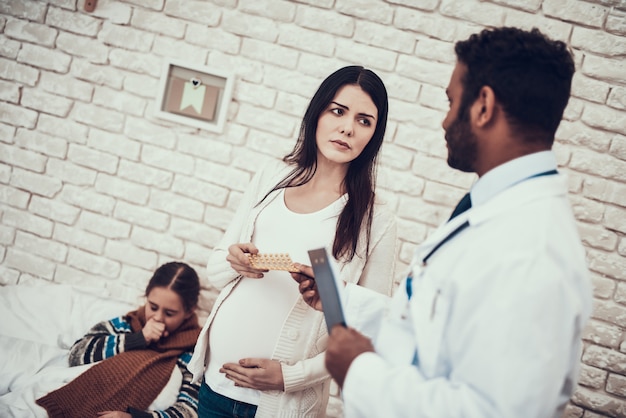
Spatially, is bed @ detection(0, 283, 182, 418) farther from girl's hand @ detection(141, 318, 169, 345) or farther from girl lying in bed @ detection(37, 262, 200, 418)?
girl's hand @ detection(141, 318, 169, 345)

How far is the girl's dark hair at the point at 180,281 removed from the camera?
226 cm

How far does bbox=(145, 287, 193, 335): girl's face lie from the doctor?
1.46 meters

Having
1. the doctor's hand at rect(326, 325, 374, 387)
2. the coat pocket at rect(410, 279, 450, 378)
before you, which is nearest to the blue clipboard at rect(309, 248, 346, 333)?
the doctor's hand at rect(326, 325, 374, 387)

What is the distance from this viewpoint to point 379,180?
229cm

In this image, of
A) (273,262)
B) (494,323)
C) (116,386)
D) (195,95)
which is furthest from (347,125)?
(116,386)

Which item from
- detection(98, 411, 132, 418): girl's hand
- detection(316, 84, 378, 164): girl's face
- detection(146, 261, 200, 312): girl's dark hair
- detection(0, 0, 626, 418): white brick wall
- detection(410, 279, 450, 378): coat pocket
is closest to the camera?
detection(410, 279, 450, 378): coat pocket

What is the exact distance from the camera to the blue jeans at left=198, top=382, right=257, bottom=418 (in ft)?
5.00

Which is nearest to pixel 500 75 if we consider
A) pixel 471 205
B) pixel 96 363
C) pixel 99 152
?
pixel 471 205

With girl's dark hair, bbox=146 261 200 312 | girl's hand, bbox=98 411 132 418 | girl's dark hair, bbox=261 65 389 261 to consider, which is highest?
girl's dark hair, bbox=261 65 389 261

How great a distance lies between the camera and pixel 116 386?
1981 mm

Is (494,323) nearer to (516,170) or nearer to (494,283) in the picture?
(494,283)

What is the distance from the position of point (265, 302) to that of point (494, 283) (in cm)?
92

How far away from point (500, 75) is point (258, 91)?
157 cm

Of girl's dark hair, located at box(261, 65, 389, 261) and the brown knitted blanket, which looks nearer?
girl's dark hair, located at box(261, 65, 389, 261)
